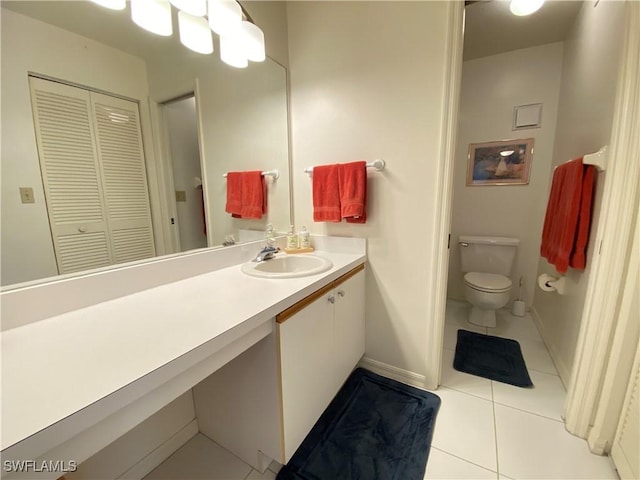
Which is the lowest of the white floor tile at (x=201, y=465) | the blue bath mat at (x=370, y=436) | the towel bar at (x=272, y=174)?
the white floor tile at (x=201, y=465)

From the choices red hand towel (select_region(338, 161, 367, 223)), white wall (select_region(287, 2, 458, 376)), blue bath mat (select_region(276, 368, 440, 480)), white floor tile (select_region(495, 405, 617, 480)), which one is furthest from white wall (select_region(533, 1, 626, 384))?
red hand towel (select_region(338, 161, 367, 223))

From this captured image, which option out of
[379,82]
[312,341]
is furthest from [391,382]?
[379,82]

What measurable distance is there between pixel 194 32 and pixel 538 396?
2416 millimetres

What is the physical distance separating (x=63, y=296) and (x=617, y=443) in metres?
2.04

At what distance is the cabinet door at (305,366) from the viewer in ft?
2.98

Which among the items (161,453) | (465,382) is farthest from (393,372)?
(161,453)

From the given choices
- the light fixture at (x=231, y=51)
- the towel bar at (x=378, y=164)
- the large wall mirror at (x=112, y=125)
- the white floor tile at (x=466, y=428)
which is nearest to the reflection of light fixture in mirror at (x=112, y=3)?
the large wall mirror at (x=112, y=125)

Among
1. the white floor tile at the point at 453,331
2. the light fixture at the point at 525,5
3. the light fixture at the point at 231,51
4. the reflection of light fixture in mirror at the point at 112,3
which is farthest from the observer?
the white floor tile at the point at 453,331

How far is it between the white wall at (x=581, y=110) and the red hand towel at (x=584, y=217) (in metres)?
0.02

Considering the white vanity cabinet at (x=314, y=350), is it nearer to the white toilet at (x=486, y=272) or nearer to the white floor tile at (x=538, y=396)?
the white floor tile at (x=538, y=396)

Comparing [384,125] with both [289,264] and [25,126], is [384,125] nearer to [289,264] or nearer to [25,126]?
[289,264]

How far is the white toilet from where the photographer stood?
6.47 ft

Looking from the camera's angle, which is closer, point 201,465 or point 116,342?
point 116,342

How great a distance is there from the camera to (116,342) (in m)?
0.62
